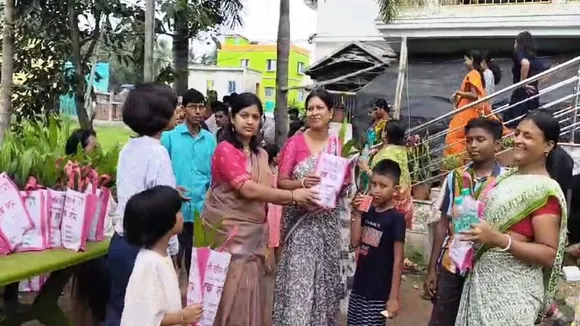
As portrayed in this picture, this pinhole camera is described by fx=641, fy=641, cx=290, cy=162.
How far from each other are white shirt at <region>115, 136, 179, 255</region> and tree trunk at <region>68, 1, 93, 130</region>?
4.38m

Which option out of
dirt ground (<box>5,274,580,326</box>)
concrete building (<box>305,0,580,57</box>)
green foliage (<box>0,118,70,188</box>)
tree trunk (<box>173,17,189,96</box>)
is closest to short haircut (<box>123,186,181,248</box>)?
green foliage (<box>0,118,70,188</box>)

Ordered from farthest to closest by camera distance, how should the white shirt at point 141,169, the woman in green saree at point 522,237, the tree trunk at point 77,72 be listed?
the tree trunk at point 77,72, the white shirt at point 141,169, the woman in green saree at point 522,237

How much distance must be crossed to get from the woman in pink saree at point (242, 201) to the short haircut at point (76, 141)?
125 cm

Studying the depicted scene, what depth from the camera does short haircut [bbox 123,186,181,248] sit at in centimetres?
238

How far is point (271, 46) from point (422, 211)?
3599 centimetres

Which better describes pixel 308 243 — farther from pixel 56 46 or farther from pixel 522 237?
pixel 56 46

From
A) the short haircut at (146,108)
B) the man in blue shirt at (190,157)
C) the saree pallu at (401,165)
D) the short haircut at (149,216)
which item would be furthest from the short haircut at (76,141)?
the saree pallu at (401,165)

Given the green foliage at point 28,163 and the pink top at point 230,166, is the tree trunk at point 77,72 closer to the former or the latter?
the green foliage at point 28,163

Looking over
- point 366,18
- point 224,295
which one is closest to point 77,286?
point 224,295

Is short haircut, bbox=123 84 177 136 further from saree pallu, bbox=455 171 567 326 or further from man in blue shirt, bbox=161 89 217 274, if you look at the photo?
man in blue shirt, bbox=161 89 217 274

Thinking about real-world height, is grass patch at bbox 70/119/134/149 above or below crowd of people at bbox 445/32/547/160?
below

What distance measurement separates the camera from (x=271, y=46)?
41750 mm

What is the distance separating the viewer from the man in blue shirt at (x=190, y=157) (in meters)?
4.45

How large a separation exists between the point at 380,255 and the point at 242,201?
2.60 ft
